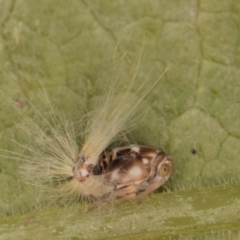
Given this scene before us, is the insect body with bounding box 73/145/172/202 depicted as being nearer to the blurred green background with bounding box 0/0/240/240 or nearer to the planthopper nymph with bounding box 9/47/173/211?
the planthopper nymph with bounding box 9/47/173/211

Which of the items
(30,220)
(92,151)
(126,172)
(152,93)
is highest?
(152,93)

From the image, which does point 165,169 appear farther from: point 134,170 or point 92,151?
point 92,151

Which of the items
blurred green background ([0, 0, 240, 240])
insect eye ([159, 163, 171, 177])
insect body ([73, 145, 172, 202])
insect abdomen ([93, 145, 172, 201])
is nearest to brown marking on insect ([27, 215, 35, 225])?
blurred green background ([0, 0, 240, 240])

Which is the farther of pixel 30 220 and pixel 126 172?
pixel 30 220

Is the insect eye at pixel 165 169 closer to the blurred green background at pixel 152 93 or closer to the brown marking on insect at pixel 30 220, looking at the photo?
the blurred green background at pixel 152 93

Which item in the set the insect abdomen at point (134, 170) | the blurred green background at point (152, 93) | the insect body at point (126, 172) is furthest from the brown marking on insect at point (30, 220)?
the insect abdomen at point (134, 170)

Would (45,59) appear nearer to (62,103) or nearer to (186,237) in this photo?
(62,103)

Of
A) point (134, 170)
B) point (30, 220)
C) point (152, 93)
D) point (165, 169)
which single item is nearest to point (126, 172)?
point (134, 170)

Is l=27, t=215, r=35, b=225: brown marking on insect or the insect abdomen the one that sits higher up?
the insect abdomen
